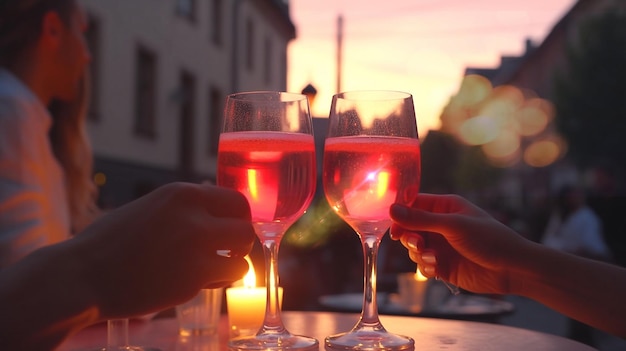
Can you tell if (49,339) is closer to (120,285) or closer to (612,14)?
(120,285)

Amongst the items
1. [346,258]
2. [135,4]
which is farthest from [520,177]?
[346,258]

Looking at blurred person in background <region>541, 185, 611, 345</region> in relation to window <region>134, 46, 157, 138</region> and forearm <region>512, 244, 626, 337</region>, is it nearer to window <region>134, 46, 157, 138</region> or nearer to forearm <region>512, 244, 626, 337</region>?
forearm <region>512, 244, 626, 337</region>

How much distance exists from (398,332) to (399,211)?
1.48 feet

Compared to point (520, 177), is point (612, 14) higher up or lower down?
higher up

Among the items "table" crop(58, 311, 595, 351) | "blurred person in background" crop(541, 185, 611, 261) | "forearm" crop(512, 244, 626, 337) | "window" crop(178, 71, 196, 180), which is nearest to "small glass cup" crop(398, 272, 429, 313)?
"table" crop(58, 311, 595, 351)

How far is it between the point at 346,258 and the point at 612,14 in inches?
912

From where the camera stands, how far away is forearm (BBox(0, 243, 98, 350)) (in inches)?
39.8

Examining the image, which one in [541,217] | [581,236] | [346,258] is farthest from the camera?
[541,217]

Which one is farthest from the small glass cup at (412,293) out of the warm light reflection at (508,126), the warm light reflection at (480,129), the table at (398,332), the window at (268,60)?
the warm light reflection at (480,129)

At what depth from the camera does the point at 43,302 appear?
3.33ft

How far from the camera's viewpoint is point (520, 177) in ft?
180

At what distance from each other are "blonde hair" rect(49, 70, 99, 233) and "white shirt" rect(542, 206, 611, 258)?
22.7ft

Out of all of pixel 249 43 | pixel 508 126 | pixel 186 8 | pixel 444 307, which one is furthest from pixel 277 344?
pixel 508 126

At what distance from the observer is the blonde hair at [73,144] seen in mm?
3152
